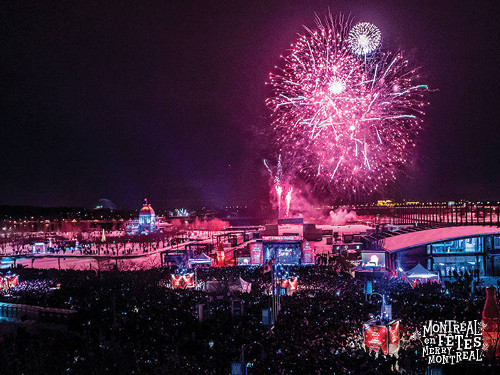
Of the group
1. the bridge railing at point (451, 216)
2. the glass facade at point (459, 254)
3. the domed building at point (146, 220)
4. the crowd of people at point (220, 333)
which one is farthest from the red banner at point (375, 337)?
the domed building at point (146, 220)

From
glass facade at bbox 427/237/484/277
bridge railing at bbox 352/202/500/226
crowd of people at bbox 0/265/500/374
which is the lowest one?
crowd of people at bbox 0/265/500/374

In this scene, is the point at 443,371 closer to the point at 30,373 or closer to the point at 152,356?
the point at 152,356

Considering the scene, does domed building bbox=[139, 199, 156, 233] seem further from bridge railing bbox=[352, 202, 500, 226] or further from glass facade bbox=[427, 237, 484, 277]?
glass facade bbox=[427, 237, 484, 277]

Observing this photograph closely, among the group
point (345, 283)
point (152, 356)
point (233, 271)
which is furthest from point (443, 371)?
point (233, 271)

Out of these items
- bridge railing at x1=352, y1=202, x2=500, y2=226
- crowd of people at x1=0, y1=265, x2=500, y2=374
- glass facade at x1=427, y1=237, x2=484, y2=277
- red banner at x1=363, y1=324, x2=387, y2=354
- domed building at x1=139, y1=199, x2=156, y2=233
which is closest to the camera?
crowd of people at x1=0, y1=265, x2=500, y2=374

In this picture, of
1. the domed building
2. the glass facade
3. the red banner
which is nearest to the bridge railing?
the glass facade

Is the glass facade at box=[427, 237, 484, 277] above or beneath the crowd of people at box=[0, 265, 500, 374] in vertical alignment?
above

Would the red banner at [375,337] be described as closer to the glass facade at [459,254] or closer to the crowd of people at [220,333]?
the crowd of people at [220,333]
